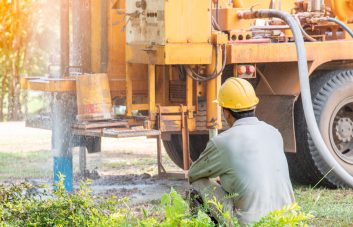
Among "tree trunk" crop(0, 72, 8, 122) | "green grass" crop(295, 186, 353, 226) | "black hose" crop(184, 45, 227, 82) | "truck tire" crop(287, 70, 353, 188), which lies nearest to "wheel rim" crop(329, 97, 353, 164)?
"truck tire" crop(287, 70, 353, 188)

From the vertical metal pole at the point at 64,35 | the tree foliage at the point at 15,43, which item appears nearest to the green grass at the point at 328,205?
the vertical metal pole at the point at 64,35

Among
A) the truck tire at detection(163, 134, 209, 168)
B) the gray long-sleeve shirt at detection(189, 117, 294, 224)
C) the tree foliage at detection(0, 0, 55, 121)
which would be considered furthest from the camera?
the tree foliage at detection(0, 0, 55, 121)

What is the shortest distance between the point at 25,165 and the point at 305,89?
13.6ft

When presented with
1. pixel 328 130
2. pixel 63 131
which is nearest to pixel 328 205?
pixel 328 130

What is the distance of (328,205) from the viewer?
870 cm

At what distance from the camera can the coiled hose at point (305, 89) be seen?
880 cm

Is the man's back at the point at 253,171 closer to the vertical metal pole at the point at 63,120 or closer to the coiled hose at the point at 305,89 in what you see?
the coiled hose at the point at 305,89

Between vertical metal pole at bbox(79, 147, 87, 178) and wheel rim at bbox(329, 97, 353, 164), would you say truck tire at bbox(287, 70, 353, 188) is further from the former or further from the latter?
vertical metal pole at bbox(79, 147, 87, 178)

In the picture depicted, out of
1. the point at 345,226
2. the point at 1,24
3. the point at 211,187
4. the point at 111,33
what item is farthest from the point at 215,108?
the point at 1,24

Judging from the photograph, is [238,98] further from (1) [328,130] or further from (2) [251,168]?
(1) [328,130]

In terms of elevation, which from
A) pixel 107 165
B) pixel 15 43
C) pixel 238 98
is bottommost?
pixel 107 165

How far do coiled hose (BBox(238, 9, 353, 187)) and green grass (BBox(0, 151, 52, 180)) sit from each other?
3.20 m

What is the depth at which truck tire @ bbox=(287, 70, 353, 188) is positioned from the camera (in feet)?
32.1

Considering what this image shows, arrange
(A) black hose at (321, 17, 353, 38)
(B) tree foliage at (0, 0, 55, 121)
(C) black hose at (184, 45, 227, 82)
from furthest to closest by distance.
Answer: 1. (B) tree foliage at (0, 0, 55, 121)
2. (A) black hose at (321, 17, 353, 38)
3. (C) black hose at (184, 45, 227, 82)
